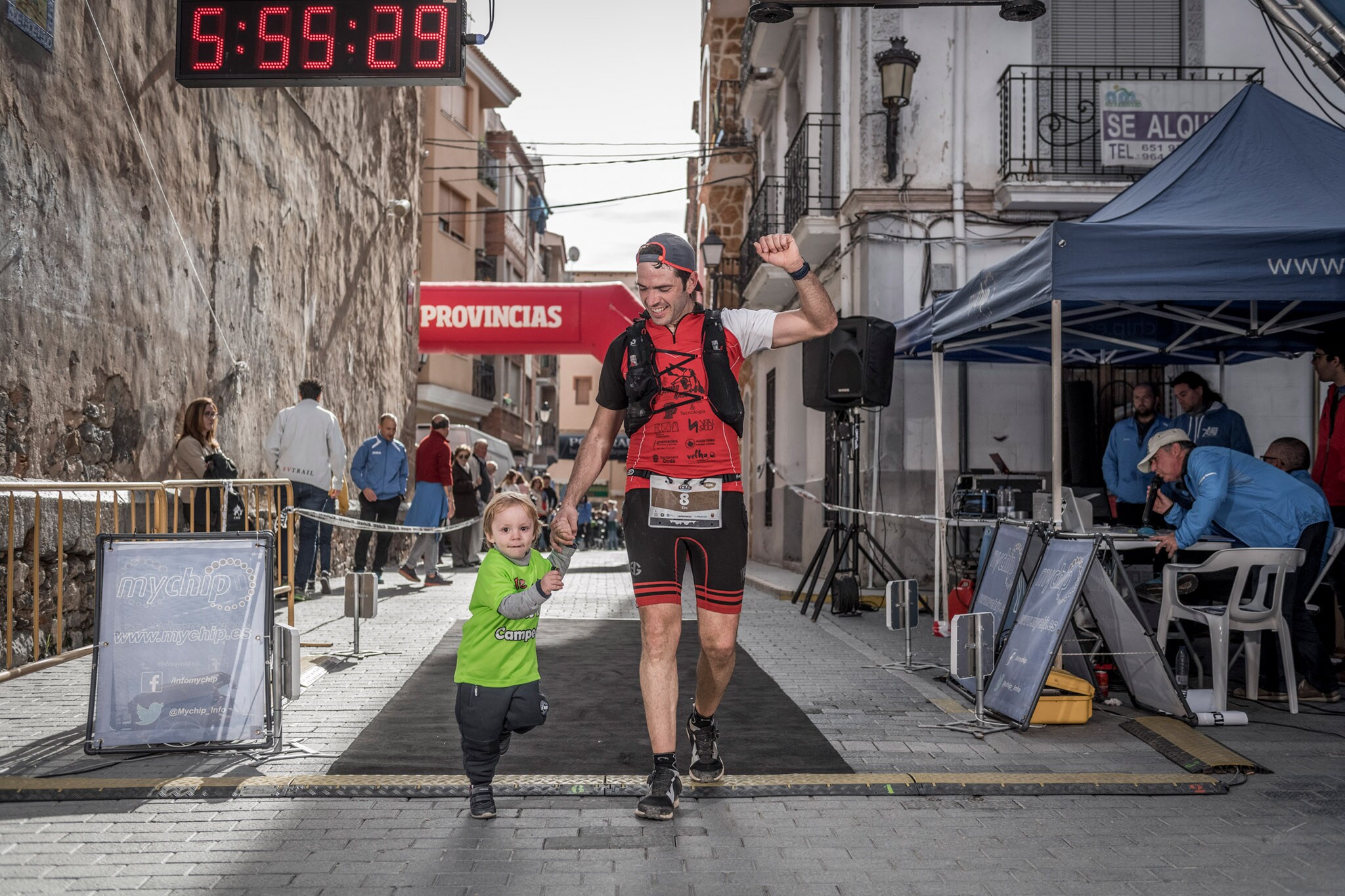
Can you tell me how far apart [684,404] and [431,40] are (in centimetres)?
556

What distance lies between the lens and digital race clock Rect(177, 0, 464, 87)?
9258mm

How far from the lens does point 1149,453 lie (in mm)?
7352

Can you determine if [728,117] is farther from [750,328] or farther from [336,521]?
[750,328]

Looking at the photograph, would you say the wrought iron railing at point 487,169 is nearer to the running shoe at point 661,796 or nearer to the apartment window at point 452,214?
the apartment window at point 452,214

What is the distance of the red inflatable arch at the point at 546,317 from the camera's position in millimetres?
20531

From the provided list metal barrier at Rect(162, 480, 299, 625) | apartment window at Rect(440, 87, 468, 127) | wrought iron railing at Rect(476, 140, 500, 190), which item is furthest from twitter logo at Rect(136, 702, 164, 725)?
wrought iron railing at Rect(476, 140, 500, 190)

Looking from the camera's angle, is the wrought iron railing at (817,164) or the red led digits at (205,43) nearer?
the red led digits at (205,43)

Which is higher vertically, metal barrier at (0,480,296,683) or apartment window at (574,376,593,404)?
apartment window at (574,376,593,404)

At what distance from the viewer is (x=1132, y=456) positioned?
10.1 meters

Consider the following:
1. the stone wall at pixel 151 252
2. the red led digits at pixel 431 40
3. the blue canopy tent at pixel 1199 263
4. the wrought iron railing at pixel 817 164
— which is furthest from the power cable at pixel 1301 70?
the stone wall at pixel 151 252

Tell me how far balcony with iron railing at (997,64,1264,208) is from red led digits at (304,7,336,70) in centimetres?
743

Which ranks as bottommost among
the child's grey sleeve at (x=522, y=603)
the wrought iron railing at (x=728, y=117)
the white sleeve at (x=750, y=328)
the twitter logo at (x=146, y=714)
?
the twitter logo at (x=146, y=714)

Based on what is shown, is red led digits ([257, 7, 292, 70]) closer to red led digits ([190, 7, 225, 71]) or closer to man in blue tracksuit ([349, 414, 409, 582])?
red led digits ([190, 7, 225, 71])

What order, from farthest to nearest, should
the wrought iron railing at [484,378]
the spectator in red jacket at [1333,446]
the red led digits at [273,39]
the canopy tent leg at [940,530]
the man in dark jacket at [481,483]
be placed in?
the wrought iron railing at [484,378], the man in dark jacket at [481,483], the canopy tent leg at [940,530], the red led digits at [273,39], the spectator in red jacket at [1333,446]
